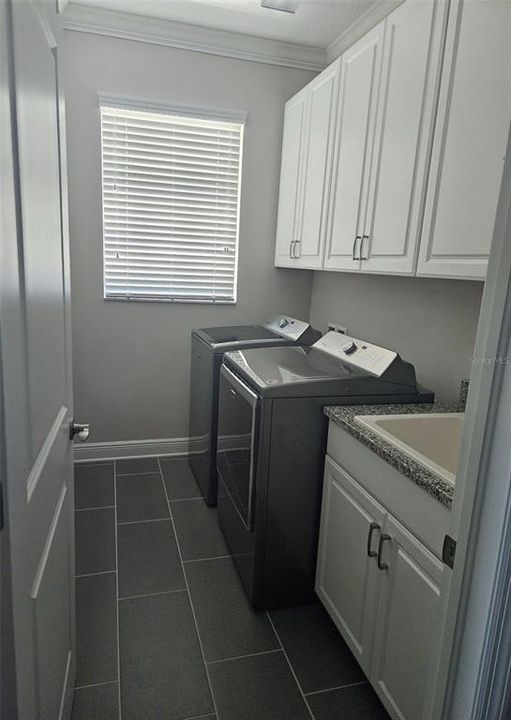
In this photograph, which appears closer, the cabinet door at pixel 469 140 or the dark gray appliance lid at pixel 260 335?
the cabinet door at pixel 469 140

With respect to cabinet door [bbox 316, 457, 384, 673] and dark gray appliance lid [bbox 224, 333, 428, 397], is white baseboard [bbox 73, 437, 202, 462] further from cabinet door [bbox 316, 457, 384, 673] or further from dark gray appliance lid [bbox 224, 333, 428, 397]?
cabinet door [bbox 316, 457, 384, 673]

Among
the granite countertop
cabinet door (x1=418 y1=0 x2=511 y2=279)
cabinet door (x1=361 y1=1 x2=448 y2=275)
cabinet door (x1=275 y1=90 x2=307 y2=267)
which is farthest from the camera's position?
cabinet door (x1=275 y1=90 x2=307 y2=267)

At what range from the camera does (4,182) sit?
2.20ft

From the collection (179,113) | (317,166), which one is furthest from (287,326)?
(179,113)

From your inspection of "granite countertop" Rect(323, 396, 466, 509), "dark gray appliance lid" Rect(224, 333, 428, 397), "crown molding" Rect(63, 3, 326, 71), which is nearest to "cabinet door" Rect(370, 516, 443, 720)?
"granite countertop" Rect(323, 396, 466, 509)

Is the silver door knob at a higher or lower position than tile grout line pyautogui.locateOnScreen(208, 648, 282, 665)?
higher

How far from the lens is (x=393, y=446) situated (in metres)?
1.40

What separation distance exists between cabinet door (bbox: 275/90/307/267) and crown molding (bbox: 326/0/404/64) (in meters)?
0.40

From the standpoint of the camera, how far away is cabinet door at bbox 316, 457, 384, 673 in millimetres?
1496

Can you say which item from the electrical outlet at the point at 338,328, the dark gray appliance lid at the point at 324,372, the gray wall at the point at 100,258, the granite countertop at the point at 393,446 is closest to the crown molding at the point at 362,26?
the gray wall at the point at 100,258

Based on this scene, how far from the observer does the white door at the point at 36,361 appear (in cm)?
71

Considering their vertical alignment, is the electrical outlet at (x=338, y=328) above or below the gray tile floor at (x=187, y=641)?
above

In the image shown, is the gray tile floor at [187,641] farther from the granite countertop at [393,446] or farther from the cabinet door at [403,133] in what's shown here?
the cabinet door at [403,133]

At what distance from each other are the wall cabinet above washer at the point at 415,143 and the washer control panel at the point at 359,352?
36 cm
